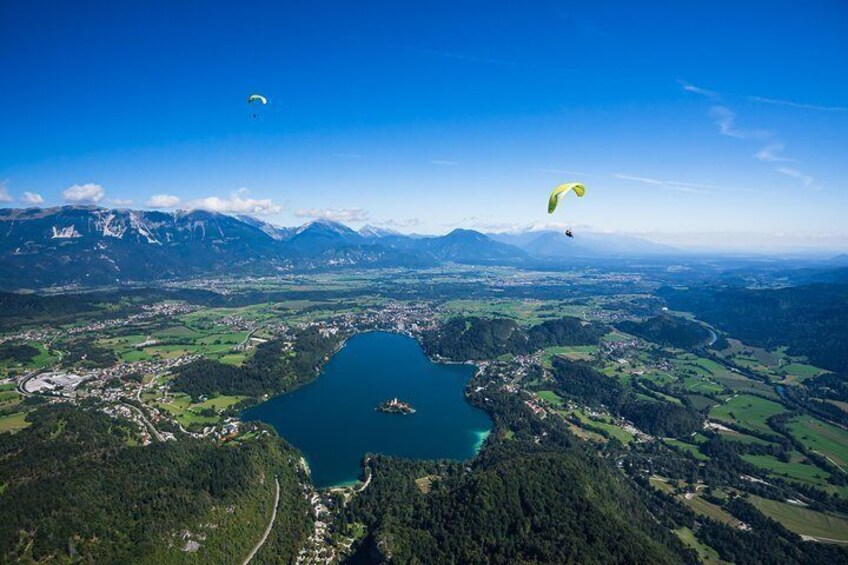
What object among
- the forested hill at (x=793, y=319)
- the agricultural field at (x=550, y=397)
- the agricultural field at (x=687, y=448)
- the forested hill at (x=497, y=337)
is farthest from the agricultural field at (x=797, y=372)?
the agricultural field at (x=550, y=397)

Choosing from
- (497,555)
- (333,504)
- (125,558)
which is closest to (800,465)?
(497,555)

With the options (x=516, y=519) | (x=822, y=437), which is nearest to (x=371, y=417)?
(x=516, y=519)

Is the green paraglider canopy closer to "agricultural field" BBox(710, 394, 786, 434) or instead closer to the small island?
the small island

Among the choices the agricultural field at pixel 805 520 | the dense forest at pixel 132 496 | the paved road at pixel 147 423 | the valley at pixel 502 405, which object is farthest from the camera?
the paved road at pixel 147 423

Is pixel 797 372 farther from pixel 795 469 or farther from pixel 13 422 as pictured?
pixel 13 422

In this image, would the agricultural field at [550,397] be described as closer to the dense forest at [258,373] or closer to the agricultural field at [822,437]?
the agricultural field at [822,437]

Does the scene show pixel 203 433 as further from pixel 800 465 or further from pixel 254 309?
pixel 254 309

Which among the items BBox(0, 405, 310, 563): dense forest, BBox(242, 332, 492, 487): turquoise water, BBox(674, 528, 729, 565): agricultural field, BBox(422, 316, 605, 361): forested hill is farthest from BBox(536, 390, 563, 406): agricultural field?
BBox(0, 405, 310, 563): dense forest

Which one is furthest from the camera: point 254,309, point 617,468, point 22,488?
point 254,309
